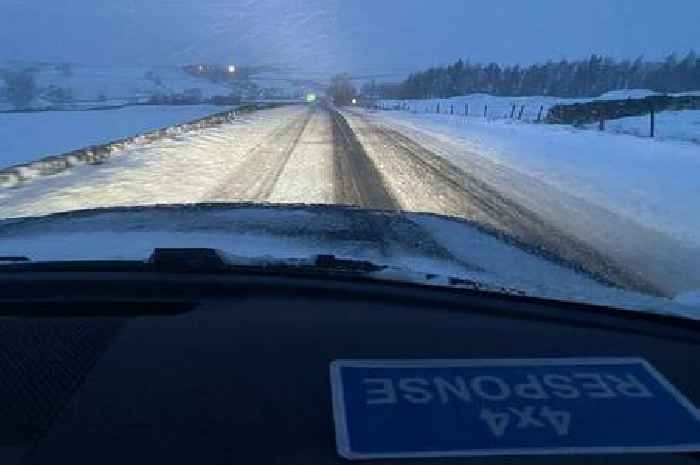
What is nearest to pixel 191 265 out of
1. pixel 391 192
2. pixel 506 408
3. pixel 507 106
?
pixel 506 408

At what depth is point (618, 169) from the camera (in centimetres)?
1354

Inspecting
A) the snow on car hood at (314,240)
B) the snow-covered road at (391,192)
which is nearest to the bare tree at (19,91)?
the snow-covered road at (391,192)

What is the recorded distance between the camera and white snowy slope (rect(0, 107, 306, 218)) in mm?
9383

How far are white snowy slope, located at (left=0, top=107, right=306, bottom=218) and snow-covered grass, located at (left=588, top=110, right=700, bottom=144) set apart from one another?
14948 millimetres

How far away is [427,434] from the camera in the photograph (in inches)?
51.4

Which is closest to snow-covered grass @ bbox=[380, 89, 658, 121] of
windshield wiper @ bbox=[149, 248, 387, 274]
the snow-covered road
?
the snow-covered road

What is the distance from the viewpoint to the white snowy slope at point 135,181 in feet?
30.8

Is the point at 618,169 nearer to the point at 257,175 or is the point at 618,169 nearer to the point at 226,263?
the point at 257,175

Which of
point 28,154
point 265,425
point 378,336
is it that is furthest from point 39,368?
point 28,154

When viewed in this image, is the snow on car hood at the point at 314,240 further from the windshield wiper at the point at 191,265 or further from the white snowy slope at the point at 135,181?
the white snowy slope at the point at 135,181

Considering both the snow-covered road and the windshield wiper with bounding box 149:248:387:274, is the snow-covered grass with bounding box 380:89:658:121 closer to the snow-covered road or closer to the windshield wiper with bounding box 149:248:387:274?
the snow-covered road

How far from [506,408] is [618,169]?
43.3ft

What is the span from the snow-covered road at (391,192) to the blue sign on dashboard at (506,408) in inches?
98.0

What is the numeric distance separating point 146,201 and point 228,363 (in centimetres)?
831
